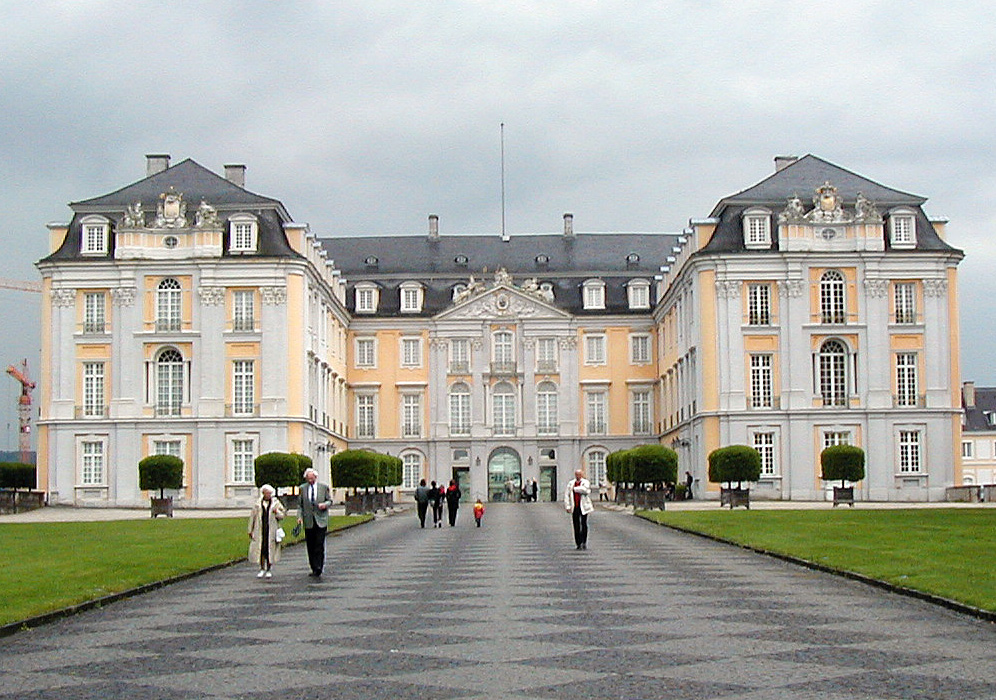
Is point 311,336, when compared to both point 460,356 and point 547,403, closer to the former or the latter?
point 460,356

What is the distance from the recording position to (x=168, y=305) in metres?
71.2

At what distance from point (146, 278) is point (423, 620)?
56.3 m

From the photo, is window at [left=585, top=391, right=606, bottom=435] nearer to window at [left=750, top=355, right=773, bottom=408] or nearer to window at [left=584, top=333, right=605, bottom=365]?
window at [left=584, top=333, right=605, bottom=365]

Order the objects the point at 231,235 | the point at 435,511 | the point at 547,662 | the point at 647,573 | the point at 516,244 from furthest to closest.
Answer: the point at 516,244 < the point at 231,235 < the point at 435,511 < the point at 647,573 < the point at 547,662

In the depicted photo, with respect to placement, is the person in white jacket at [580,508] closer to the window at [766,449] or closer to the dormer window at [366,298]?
the window at [766,449]

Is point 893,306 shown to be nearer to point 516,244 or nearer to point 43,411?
point 516,244

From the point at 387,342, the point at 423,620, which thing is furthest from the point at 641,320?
the point at 423,620

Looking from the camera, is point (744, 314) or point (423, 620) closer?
point (423, 620)

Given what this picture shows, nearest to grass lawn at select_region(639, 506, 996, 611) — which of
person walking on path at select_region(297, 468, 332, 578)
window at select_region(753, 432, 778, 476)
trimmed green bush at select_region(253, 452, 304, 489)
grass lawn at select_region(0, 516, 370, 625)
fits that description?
person walking on path at select_region(297, 468, 332, 578)

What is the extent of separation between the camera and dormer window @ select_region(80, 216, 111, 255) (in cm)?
7150

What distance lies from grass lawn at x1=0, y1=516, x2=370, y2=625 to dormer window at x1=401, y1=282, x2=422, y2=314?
42.3 m

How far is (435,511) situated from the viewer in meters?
46.3

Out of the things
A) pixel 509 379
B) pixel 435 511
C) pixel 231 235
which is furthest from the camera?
pixel 509 379

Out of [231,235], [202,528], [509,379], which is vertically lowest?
[202,528]
